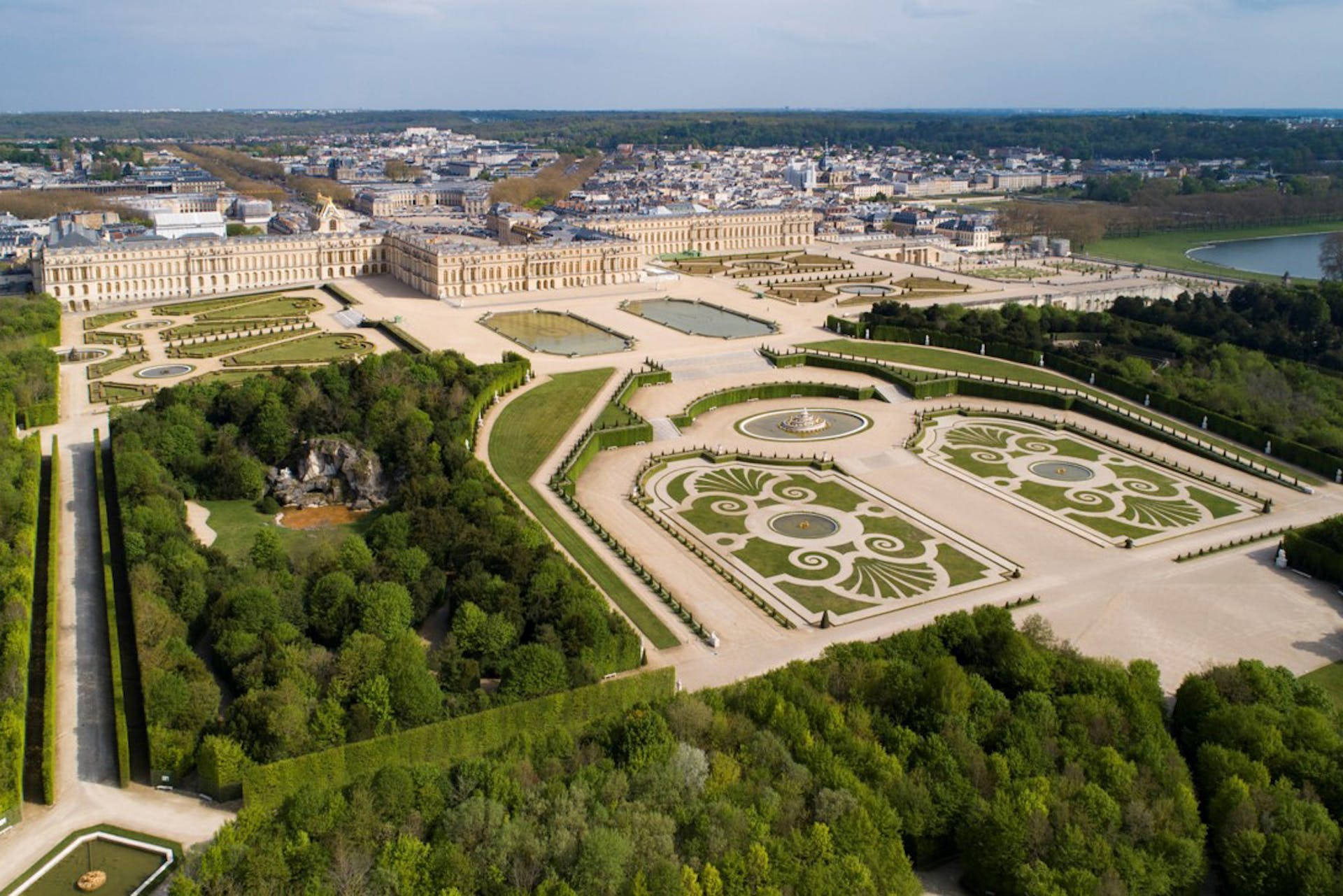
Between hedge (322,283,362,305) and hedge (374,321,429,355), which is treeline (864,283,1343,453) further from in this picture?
hedge (322,283,362,305)

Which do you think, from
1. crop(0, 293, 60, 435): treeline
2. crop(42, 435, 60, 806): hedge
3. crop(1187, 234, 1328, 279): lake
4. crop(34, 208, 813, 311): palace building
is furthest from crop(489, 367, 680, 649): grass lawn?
crop(1187, 234, 1328, 279): lake

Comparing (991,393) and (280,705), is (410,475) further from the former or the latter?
(991,393)

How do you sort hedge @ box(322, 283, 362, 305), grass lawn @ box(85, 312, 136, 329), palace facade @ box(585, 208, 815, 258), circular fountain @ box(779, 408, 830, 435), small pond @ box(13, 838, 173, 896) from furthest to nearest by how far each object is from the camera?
palace facade @ box(585, 208, 815, 258), hedge @ box(322, 283, 362, 305), grass lawn @ box(85, 312, 136, 329), circular fountain @ box(779, 408, 830, 435), small pond @ box(13, 838, 173, 896)

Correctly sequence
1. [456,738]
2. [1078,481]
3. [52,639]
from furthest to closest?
[1078,481]
[52,639]
[456,738]

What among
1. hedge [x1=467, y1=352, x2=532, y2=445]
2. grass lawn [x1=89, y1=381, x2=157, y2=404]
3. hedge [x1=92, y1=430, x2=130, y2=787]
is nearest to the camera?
hedge [x1=92, y1=430, x2=130, y2=787]

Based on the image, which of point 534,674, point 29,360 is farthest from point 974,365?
point 29,360

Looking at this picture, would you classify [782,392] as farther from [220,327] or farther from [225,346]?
[220,327]
